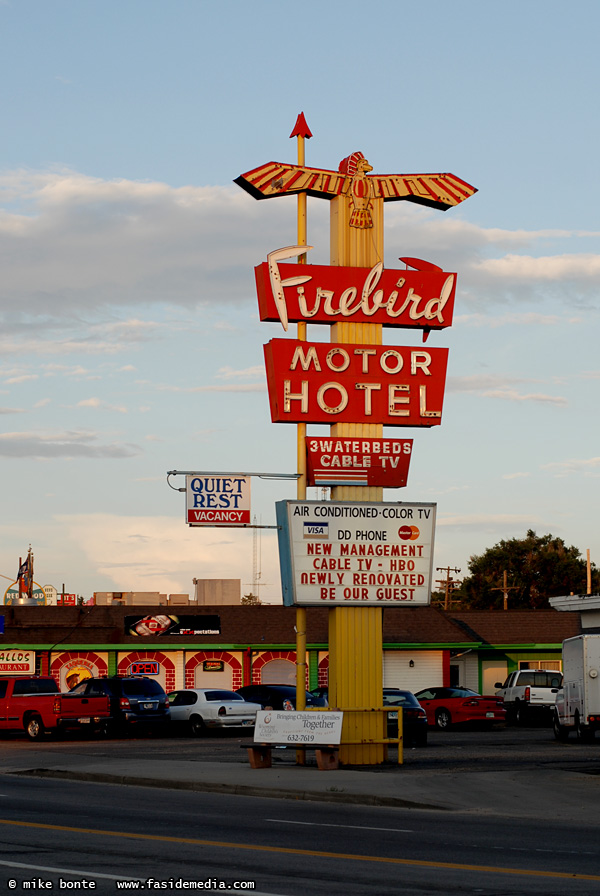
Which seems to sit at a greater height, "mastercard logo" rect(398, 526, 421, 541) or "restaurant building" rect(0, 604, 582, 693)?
"mastercard logo" rect(398, 526, 421, 541)

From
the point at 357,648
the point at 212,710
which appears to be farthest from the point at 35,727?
the point at 357,648

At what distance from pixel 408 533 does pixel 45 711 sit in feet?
50.1

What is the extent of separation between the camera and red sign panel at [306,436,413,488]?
77.8 feet

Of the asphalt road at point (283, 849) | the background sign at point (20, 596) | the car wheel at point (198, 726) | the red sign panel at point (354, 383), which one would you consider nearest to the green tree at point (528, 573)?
the background sign at point (20, 596)

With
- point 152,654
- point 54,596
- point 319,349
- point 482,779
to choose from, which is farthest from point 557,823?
point 54,596

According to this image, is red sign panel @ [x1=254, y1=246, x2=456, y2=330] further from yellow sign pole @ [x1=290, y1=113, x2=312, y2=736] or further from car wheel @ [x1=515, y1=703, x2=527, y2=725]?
car wheel @ [x1=515, y1=703, x2=527, y2=725]

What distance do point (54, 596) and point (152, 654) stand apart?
97.7ft

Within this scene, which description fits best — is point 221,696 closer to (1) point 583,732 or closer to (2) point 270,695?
(2) point 270,695

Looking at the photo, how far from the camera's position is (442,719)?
1618 inches

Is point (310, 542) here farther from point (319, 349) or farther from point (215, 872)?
point (215, 872)

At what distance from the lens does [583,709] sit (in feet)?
96.4

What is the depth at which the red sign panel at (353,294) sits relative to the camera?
941 inches

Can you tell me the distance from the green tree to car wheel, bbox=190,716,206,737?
60.7m

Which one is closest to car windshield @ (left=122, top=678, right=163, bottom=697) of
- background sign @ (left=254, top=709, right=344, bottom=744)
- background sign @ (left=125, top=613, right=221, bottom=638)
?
background sign @ (left=125, top=613, right=221, bottom=638)
